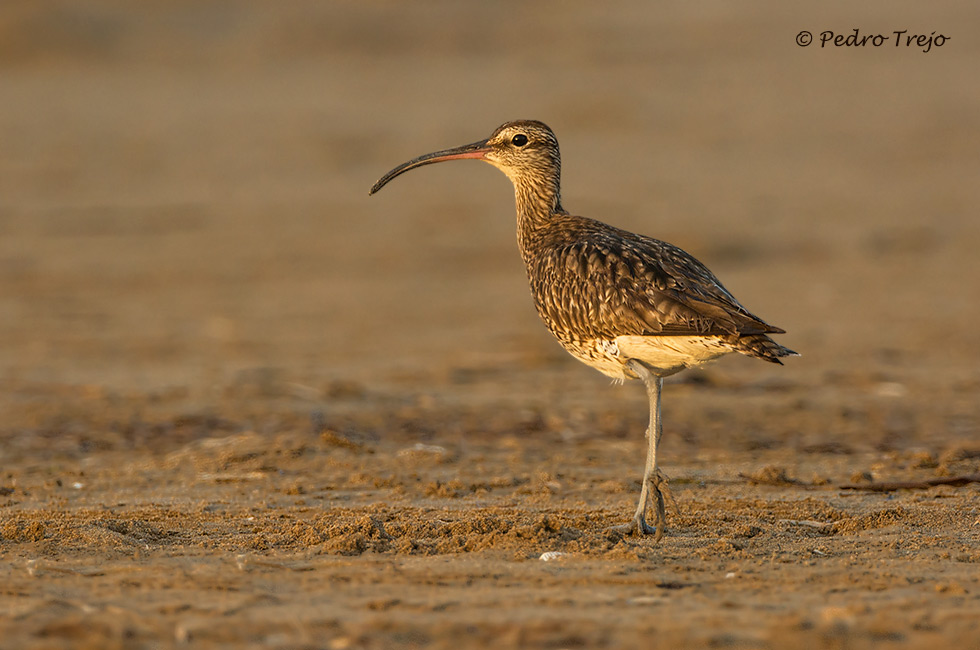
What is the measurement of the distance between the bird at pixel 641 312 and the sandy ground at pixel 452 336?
0.65 metres

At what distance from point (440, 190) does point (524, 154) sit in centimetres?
1204

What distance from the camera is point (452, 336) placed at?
1303 cm

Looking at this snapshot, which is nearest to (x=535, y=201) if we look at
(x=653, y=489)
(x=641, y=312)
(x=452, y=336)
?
(x=641, y=312)

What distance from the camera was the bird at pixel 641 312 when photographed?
609 centimetres

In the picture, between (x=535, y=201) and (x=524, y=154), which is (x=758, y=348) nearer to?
(x=535, y=201)

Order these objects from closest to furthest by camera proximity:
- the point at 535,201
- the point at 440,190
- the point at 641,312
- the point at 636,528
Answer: the point at 636,528
the point at 641,312
the point at 535,201
the point at 440,190

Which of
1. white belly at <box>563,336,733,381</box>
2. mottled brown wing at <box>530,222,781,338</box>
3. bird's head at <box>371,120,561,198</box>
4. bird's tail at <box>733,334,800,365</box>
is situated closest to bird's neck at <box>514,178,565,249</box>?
bird's head at <box>371,120,561,198</box>

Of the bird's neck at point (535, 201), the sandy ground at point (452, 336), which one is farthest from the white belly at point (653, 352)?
the bird's neck at point (535, 201)

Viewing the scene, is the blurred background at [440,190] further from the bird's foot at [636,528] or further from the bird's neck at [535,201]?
the bird's foot at [636,528]

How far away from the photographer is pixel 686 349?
20.5 ft

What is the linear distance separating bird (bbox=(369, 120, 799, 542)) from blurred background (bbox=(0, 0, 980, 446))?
9.24 ft

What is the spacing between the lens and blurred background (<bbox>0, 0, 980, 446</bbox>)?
1152 centimetres

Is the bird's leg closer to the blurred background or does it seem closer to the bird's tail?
the bird's tail

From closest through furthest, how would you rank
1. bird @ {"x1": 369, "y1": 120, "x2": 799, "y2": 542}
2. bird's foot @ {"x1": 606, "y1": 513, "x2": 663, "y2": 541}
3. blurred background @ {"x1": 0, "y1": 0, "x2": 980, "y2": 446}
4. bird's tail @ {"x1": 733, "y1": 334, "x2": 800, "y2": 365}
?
bird's tail @ {"x1": 733, "y1": 334, "x2": 800, "y2": 365}, bird @ {"x1": 369, "y1": 120, "x2": 799, "y2": 542}, bird's foot @ {"x1": 606, "y1": 513, "x2": 663, "y2": 541}, blurred background @ {"x1": 0, "y1": 0, "x2": 980, "y2": 446}
